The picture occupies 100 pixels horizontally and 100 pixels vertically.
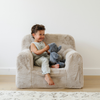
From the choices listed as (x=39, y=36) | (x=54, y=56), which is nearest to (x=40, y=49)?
(x=39, y=36)

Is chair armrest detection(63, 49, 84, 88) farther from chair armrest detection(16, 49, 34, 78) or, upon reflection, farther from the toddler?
chair armrest detection(16, 49, 34, 78)

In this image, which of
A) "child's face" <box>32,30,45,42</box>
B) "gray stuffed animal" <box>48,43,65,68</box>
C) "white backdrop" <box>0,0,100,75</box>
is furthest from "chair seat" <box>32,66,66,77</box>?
"white backdrop" <box>0,0,100,75</box>

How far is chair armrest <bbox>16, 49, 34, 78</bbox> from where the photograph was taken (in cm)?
176

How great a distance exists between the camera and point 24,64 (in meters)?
1.78

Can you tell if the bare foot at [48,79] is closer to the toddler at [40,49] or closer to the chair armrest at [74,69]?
the toddler at [40,49]

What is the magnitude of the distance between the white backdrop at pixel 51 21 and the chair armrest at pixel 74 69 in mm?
778

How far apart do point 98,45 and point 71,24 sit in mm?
621

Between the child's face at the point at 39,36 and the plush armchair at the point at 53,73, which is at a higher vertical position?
the child's face at the point at 39,36

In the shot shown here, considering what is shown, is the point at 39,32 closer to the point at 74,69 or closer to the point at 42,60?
the point at 42,60

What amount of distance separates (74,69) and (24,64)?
2.12 feet

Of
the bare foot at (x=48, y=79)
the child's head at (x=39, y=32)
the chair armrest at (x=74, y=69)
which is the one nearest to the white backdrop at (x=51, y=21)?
the child's head at (x=39, y=32)

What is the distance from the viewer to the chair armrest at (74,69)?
1784 mm

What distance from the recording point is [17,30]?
2.48m

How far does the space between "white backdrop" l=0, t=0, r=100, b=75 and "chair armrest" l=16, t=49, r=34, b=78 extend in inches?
31.0
